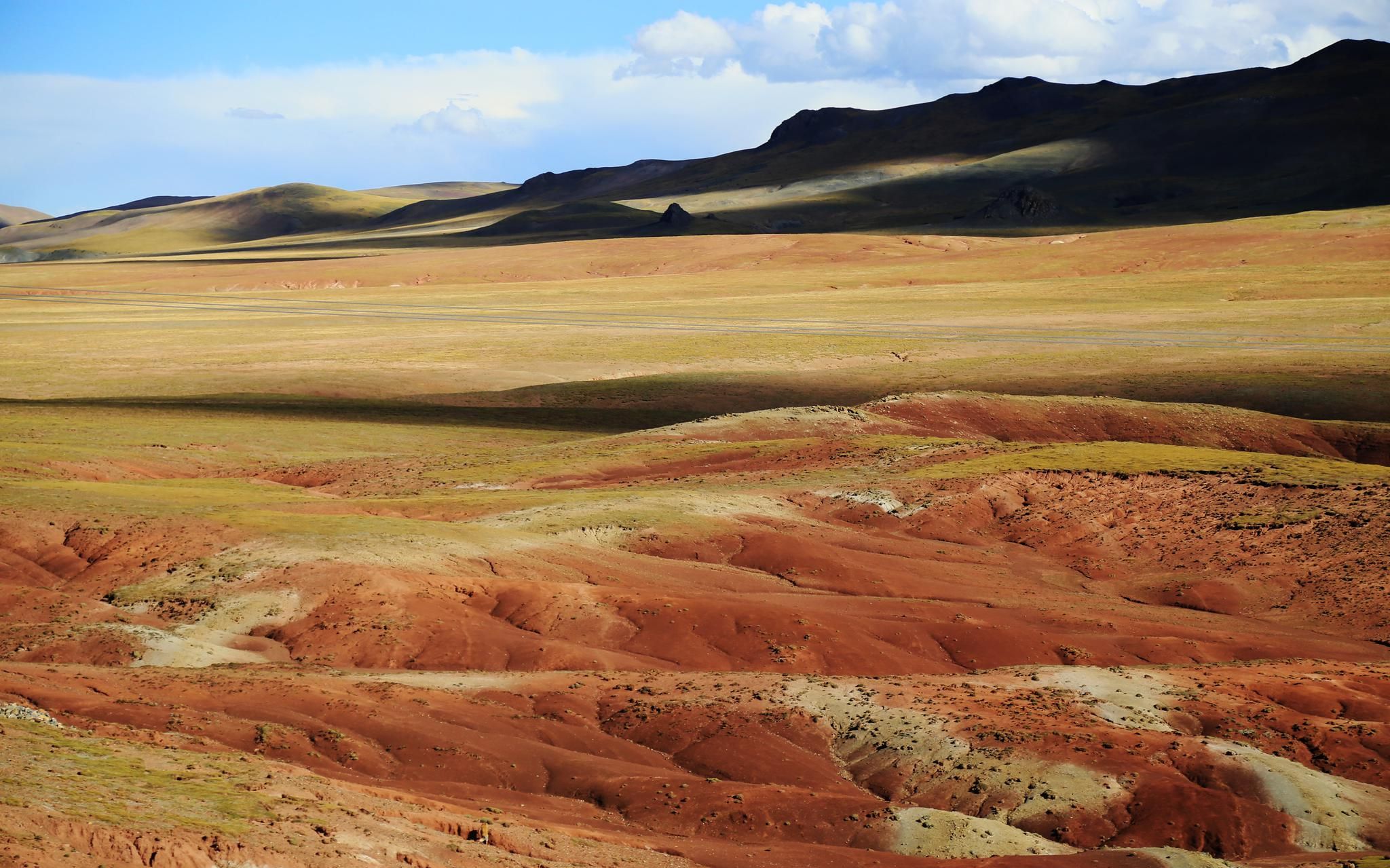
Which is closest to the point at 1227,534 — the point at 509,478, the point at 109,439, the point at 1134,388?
the point at 509,478

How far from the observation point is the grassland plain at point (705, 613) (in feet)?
61.9

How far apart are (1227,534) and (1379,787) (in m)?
18.7

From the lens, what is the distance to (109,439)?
53938mm

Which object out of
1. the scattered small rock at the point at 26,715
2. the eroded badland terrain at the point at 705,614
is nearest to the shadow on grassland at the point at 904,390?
the eroded badland terrain at the point at 705,614

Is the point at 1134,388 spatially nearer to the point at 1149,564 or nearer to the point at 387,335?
the point at 1149,564

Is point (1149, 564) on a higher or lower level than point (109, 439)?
lower

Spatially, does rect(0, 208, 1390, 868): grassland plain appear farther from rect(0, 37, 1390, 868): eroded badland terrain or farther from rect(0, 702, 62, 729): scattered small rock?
rect(0, 702, 62, 729): scattered small rock

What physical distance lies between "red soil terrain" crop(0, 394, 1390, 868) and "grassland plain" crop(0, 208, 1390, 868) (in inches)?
3.7

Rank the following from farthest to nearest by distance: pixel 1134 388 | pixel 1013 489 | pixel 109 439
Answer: pixel 1134 388
pixel 109 439
pixel 1013 489

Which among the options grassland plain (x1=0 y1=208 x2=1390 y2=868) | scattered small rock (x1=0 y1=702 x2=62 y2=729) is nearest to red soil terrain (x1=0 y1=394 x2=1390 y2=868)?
grassland plain (x1=0 y1=208 x2=1390 y2=868)

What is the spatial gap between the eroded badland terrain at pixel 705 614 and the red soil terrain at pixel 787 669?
10 cm

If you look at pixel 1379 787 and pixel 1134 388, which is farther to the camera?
pixel 1134 388

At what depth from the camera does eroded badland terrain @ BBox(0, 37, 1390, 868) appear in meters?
18.7

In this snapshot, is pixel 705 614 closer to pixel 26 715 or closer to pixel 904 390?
pixel 26 715
